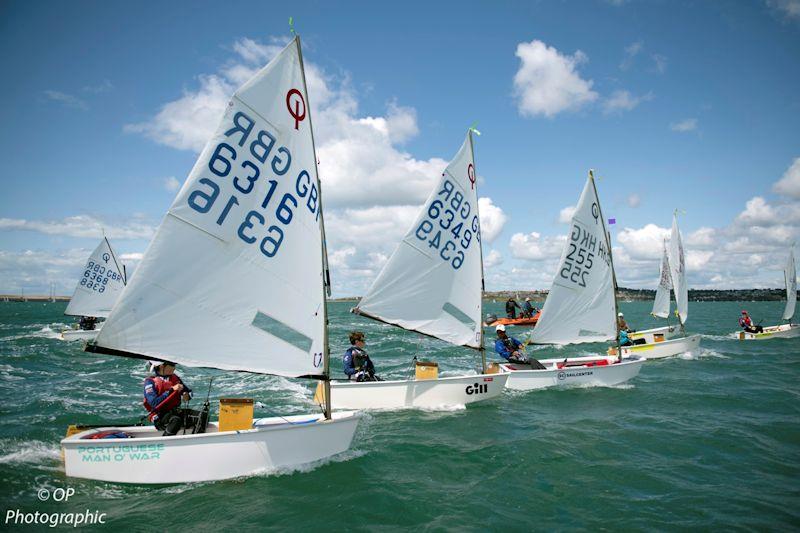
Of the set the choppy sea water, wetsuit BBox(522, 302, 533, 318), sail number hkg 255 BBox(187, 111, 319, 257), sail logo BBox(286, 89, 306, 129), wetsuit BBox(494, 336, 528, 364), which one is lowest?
the choppy sea water

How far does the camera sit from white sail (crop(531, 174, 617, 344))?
15961 millimetres

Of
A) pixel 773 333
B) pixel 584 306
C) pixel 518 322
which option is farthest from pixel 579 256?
pixel 518 322

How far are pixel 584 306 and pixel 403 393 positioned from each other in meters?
8.38

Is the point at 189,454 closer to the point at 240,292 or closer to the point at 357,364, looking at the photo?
the point at 240,292

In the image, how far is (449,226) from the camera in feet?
43.5

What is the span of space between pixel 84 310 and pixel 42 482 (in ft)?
99.5

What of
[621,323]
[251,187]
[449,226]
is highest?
[449,226]

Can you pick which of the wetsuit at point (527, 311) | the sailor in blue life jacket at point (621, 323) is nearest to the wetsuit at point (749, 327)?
the sailor in blue life jacket at point (621, 323)

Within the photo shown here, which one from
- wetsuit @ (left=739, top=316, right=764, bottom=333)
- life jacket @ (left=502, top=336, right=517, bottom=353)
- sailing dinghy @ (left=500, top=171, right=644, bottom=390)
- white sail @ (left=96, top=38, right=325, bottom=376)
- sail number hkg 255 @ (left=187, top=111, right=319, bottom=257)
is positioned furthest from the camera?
wetsuit @ (left=739, top=316, right=764, bottom=333)

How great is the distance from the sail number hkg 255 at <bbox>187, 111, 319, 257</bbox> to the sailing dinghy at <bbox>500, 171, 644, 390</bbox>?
10.4 meters

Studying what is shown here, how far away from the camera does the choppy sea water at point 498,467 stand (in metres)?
6.65

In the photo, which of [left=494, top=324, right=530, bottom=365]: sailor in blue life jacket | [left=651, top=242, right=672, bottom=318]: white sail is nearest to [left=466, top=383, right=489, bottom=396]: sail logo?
[left=494, top=324, right=530, bottom=365]: sailor in blue life jacket

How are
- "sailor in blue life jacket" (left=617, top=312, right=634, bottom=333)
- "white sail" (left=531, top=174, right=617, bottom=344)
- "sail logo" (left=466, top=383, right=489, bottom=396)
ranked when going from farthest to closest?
1. "sailor in blue life jacket" (left=617, top=312, right=634, bottom=333)
2. "white sail" (left=531, top=174, right=617, bottom=344)
3. "sail logo" (left=466, top=383, right=489, bottom=396)

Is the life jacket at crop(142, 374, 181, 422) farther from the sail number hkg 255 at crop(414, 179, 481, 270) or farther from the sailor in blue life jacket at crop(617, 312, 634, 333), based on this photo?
the sailor in blue life jacket at crop(617, 312, 634, 333)
